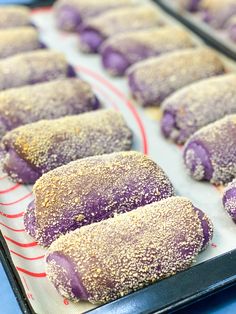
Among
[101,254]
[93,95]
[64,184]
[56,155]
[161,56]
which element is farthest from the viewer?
[161,56]

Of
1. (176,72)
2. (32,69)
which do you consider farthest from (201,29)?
(32,69)

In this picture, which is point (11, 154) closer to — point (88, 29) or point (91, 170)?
point (91, 170)

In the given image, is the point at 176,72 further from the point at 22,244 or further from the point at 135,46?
the point at 22,244

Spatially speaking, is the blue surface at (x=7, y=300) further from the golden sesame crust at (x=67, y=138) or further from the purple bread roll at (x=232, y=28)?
the purple bread roll at (x=232, y=28)

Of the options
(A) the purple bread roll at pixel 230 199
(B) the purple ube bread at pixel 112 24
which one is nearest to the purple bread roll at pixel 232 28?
(B) the purple ube bread at pixel 112 24

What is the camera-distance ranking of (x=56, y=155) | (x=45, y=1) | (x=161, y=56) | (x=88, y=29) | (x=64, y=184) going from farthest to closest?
(x=45, y=1), (x=88, y=29), (x=161, y=56), (x=56, y=155), (x=64, y=184)

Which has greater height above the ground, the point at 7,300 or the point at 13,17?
the point at 13,17

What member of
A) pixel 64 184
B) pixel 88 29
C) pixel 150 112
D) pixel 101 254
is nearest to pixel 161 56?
pixel 150 112
